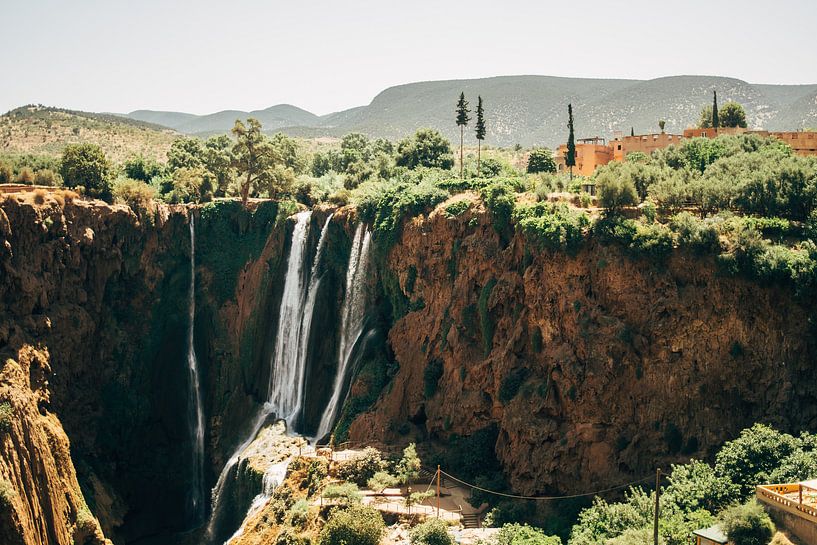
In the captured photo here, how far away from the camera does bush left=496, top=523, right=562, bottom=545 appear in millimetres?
32625

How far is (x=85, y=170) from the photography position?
184ft

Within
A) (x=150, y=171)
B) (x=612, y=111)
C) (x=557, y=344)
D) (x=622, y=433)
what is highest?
(x=612, y=111)

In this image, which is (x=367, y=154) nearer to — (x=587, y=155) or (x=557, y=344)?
(x=587, y=155)

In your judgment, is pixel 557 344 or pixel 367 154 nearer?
pixel 557 344

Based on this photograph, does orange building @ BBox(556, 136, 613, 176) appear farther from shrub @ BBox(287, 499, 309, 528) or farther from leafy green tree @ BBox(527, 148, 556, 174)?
shrub @ BBox(287, 499, 309, 528)

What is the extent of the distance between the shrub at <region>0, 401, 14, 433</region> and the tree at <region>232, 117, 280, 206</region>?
2913 cm

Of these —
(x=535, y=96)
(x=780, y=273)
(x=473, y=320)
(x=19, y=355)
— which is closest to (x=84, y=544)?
(x=19, y=355)

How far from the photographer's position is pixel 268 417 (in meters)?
54.1

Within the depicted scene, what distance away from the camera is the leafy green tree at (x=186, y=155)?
258ft

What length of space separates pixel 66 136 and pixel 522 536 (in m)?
94.9

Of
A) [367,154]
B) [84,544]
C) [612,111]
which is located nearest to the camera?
[84,544]

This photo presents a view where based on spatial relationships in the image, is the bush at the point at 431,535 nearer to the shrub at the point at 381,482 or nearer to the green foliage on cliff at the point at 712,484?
the green foliage on cliff at the point at 712,484

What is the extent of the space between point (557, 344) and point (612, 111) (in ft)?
394

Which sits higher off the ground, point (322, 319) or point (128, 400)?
point (322, 319)
